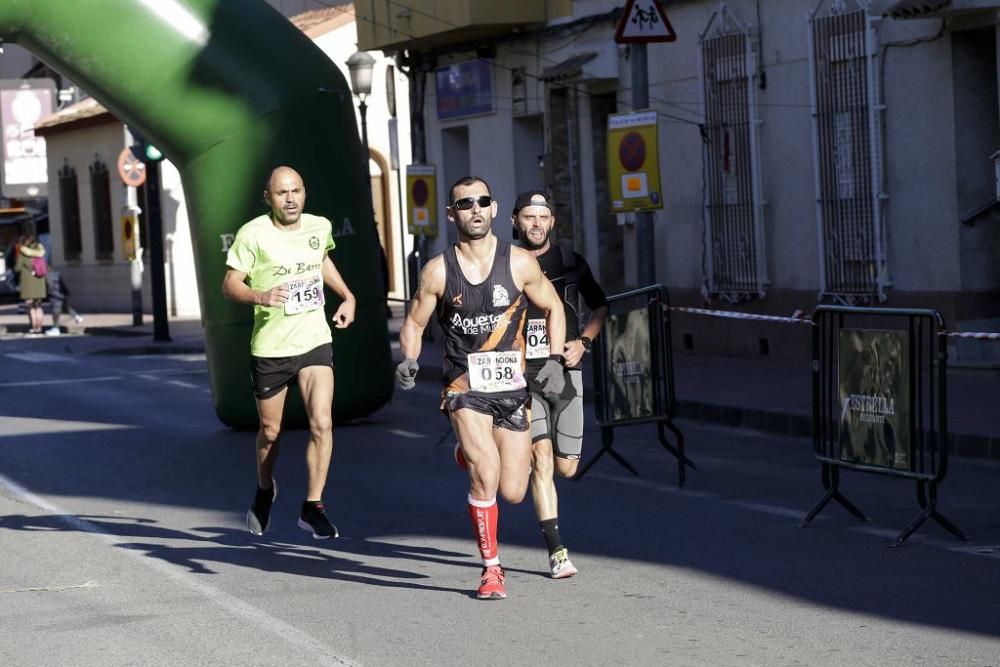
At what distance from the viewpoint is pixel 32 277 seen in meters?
34.2

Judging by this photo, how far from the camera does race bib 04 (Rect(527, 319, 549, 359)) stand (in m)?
9.27

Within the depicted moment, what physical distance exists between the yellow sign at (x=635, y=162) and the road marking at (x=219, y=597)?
7.64 m

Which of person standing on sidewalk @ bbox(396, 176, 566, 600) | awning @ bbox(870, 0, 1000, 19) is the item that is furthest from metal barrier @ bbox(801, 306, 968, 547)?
awning @ bbox(870, 0, 1000, 19)

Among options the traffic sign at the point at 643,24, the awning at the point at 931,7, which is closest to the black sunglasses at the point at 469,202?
the awning at the point at 931,7

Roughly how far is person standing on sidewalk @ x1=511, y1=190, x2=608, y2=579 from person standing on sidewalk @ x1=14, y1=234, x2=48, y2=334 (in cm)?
2536

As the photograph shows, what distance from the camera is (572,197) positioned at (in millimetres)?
24312

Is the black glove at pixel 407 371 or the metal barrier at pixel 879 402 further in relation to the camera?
the metal barrier at pixel 879 402

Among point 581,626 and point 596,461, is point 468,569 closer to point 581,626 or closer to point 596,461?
point 581,626

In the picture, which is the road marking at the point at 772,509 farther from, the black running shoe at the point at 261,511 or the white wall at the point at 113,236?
the white wall at the point at 113,236

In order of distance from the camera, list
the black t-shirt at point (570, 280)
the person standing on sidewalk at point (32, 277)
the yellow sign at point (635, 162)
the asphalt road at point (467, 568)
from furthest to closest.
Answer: the person standing on sidewalk at point (32, 277), the yellow sign at point (635, 162), the black t-shirt at point (570, 280), the asphalt road at point (467, 568)

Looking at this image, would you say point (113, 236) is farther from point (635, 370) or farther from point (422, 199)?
point (635, 370)

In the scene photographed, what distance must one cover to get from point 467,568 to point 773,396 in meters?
7.46

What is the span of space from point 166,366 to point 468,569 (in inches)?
633

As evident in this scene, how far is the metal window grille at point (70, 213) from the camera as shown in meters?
45.7
